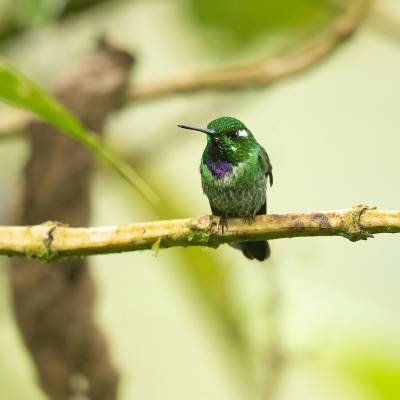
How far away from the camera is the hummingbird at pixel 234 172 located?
203 cm

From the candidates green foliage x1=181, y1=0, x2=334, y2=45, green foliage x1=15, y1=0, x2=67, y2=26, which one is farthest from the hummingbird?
green foliage x1=181, y1=0, x2=334, y2=45

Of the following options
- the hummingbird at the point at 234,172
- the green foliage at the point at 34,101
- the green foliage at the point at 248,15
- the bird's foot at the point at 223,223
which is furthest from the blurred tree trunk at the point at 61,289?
the green foliage at the point at 34,101

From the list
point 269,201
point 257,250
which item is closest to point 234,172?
point 257,250

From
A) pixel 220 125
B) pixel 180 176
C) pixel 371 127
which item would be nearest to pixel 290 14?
pixel 371 127

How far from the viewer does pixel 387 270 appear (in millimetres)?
3816

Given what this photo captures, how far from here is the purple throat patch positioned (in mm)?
2080

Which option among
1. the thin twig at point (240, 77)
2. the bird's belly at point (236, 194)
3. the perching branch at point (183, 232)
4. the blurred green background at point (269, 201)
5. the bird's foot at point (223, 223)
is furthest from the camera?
the blurred green background at point (269, 201)

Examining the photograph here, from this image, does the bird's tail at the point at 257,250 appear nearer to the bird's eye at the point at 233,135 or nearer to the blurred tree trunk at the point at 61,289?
the bird's eye at the point at 233,135

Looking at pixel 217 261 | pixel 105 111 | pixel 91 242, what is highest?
pixel 105 111

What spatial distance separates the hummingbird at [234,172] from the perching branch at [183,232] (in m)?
0.31

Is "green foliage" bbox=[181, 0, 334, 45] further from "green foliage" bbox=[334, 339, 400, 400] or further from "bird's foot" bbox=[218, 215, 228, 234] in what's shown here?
"bird's foot" bbox=[218, 215, 228, 234]

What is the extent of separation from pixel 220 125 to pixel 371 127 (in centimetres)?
243

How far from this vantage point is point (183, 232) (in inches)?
63.4

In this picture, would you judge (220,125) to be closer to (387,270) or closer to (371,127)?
(387,270)
